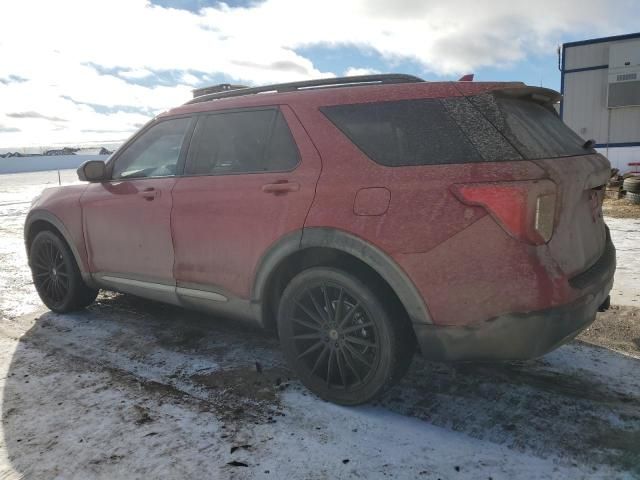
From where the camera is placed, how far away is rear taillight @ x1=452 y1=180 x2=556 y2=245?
2.20 m

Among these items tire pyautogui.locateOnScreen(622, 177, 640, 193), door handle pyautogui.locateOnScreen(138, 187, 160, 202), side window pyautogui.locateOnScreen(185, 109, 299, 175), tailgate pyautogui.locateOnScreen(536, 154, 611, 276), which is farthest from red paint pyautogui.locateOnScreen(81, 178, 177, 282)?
tire pyautogui.locateOnScreen(622, 177, 640, 193)

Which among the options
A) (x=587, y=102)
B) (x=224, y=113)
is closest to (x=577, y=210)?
(x=224, y=113)

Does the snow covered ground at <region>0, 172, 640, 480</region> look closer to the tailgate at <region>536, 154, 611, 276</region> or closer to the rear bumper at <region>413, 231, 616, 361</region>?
the rear bumper at <region>413, 231, 616, 361</region>

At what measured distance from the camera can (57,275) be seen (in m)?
4.53

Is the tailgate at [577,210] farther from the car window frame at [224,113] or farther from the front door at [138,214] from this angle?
the front door at [138,214]

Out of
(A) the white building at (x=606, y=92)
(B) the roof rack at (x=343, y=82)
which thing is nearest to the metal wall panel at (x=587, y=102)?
(A) the white building at (x=606, y=92)

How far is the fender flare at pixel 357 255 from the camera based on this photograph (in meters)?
2.44

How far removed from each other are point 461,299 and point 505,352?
13.3 inches

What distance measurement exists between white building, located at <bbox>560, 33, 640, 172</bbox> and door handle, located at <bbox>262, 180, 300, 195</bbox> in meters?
16.2

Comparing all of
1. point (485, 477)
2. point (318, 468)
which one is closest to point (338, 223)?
point (318, 468)

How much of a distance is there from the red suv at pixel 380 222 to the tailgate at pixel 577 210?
0.01 meters

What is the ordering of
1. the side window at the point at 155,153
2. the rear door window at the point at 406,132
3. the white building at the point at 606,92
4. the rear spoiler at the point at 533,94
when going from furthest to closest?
the white building at the point at 606,92, the side window at the point at 155,153, the rear spoiler at the point at 533,94, the rear door window at the point at 406,132

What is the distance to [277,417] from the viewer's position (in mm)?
2707

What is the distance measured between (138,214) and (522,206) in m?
2.70
